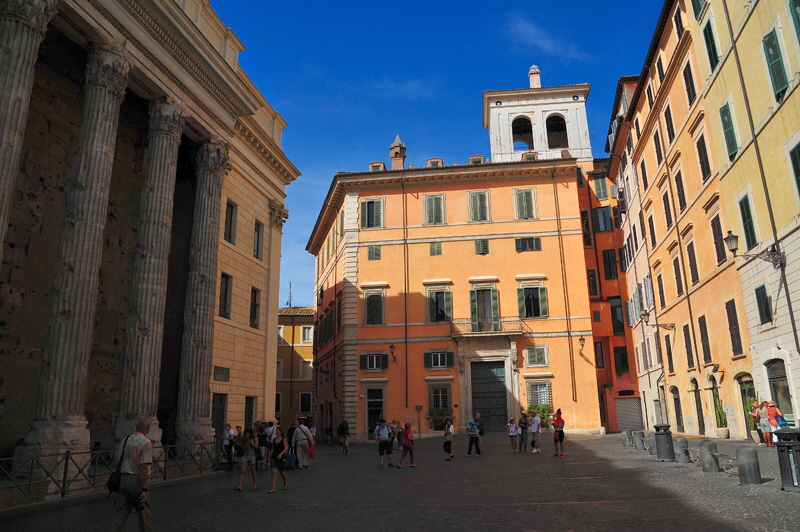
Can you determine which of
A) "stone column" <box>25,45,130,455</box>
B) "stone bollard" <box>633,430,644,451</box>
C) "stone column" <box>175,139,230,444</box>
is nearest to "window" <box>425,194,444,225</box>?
"stone column" <box>175,139,230,444</box>

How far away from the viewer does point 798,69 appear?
48.5 ft

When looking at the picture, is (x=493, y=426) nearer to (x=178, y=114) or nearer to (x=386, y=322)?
(x=386, y=322)

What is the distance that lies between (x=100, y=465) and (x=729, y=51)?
2229 centimetres

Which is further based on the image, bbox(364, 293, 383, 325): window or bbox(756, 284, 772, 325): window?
bbox(364, 293, 383, 325): window

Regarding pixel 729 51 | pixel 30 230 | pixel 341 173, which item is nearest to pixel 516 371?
pixel 341 173

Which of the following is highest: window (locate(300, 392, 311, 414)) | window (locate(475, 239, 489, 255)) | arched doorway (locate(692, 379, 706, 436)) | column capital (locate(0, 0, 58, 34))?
window (locate(475, 239, 489, 255))

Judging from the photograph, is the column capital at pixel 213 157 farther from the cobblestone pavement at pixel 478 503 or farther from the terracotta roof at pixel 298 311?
the terracotta roof at pixel 298 311

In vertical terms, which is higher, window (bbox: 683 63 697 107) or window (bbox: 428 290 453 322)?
window (bbox: 683 63 697 107)

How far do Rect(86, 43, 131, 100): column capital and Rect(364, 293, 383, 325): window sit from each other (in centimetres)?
2168

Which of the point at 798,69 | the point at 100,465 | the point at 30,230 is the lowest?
the point at 100,465

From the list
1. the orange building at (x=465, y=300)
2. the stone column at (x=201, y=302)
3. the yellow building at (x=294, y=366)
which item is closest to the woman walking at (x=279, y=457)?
the stone column at (x=201, y=302)

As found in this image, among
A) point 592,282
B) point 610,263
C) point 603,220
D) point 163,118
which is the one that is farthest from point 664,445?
point 603,220

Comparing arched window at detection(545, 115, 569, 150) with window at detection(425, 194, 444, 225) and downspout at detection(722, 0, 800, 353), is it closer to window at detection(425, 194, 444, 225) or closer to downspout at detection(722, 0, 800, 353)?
window at detection(425, 194, 444, 225)

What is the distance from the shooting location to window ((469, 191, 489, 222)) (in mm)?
34906
